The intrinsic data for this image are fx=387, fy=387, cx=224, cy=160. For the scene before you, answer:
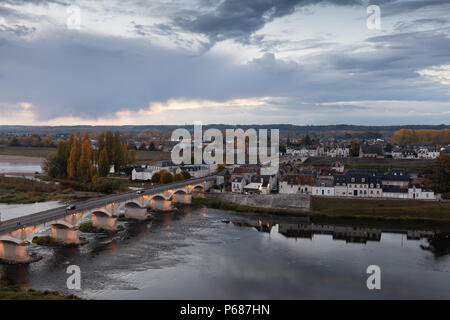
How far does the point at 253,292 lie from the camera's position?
21359 millimetres

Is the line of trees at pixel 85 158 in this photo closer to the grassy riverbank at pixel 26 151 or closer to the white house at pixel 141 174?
the white house at pixel 141 174

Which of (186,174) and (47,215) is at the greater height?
(186,174)

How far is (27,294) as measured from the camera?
19172 mm

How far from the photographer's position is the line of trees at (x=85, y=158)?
188ft

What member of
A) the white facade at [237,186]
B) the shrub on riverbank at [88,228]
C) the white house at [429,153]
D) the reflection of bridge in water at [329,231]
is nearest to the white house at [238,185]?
the white facade at [237,186]

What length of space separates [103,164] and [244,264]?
133ft

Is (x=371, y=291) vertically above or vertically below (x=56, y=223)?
below

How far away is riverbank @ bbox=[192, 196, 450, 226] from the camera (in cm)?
4034

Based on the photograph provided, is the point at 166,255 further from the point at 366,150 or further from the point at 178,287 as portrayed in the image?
the point at 366,150

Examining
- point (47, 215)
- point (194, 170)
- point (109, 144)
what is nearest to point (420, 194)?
point (194, 170)

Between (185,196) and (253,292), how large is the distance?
29.9m

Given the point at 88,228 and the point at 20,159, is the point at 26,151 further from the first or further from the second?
the point at 88,228

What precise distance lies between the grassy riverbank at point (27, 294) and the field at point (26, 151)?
311ft
